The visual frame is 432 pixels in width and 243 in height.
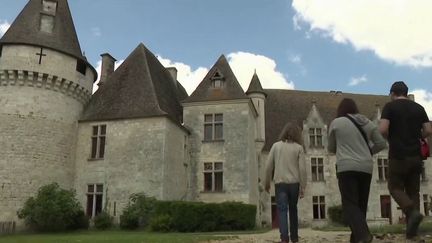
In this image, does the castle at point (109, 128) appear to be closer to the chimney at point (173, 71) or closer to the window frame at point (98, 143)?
the window frame at point (98, 143)

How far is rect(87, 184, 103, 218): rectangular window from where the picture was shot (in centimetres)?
2144

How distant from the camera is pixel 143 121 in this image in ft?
70.8

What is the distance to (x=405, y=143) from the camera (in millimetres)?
6035

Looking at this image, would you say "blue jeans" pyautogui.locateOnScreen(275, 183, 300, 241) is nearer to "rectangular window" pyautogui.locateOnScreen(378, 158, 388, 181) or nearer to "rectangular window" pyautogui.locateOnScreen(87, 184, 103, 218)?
"rectangular window" pyautogui.locateOnScreen(87, 184, 103, 218)

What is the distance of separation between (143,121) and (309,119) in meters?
13.2

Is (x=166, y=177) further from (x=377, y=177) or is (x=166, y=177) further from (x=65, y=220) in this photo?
(x=377, y=177)

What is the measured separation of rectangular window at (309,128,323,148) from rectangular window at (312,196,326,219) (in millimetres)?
3636

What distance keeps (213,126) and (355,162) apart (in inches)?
717

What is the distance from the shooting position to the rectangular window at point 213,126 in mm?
23438

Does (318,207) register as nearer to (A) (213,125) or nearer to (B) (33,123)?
(A) (213,125)

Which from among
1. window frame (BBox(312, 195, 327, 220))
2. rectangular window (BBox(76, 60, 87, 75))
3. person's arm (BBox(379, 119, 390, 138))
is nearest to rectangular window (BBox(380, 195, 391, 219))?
window frame (BBox(312, 195, 327, 220))

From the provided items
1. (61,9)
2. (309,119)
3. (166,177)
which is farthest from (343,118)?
(309,119)

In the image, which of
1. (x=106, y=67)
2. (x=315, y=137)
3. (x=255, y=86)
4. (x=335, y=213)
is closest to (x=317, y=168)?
(x=315, y=137)

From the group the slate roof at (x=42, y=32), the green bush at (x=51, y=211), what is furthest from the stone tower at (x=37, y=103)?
the green bush at (x=51, y=211)
